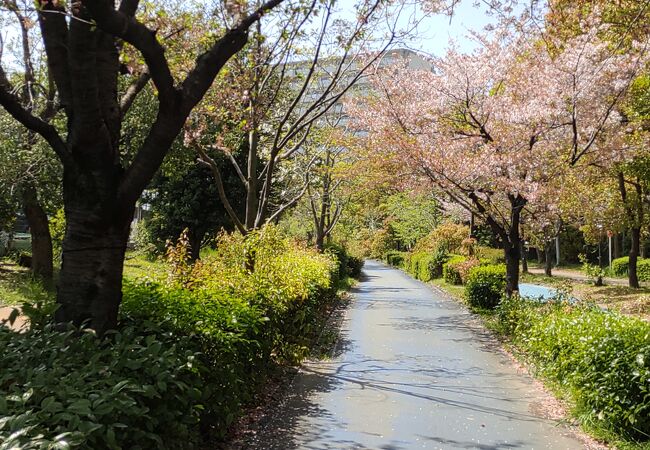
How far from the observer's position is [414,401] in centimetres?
631

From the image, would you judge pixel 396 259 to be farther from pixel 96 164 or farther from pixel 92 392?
pixel 92 392

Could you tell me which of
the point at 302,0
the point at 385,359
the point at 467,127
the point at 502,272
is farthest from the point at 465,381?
the point at 502,272

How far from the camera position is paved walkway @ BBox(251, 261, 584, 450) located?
5.06 metres

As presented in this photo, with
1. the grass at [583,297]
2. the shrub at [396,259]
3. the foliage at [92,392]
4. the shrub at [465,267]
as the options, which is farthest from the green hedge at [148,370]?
the shrub at [396,259]

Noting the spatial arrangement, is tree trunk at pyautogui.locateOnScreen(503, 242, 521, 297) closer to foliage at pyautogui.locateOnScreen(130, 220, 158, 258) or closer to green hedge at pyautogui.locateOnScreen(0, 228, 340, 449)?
green hedge at pyautogui.locateOnScreen(0, 228, 340, 449)

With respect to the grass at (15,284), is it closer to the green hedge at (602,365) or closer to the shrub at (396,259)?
the green hedge at (602,365)

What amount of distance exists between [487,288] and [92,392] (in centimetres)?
1281

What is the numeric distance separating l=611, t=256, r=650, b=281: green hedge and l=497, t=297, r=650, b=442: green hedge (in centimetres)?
2506

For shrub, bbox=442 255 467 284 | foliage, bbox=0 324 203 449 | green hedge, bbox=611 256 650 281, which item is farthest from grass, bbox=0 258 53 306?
green hedge, bbox=611 256 650 281

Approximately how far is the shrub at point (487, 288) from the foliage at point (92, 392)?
37.4ft

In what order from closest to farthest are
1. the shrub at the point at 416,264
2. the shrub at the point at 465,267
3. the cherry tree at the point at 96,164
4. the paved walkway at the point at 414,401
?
the cherry tree at the point at 96,164
the paved walkway at the point at 414,401
the shrub at the point at 465,267
the shrub at the point at 416,264

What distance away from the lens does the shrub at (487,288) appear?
1399cm

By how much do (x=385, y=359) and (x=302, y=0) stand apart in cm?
534

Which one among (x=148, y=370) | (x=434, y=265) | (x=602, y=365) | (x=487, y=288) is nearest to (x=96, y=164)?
(x=148, y=370)
